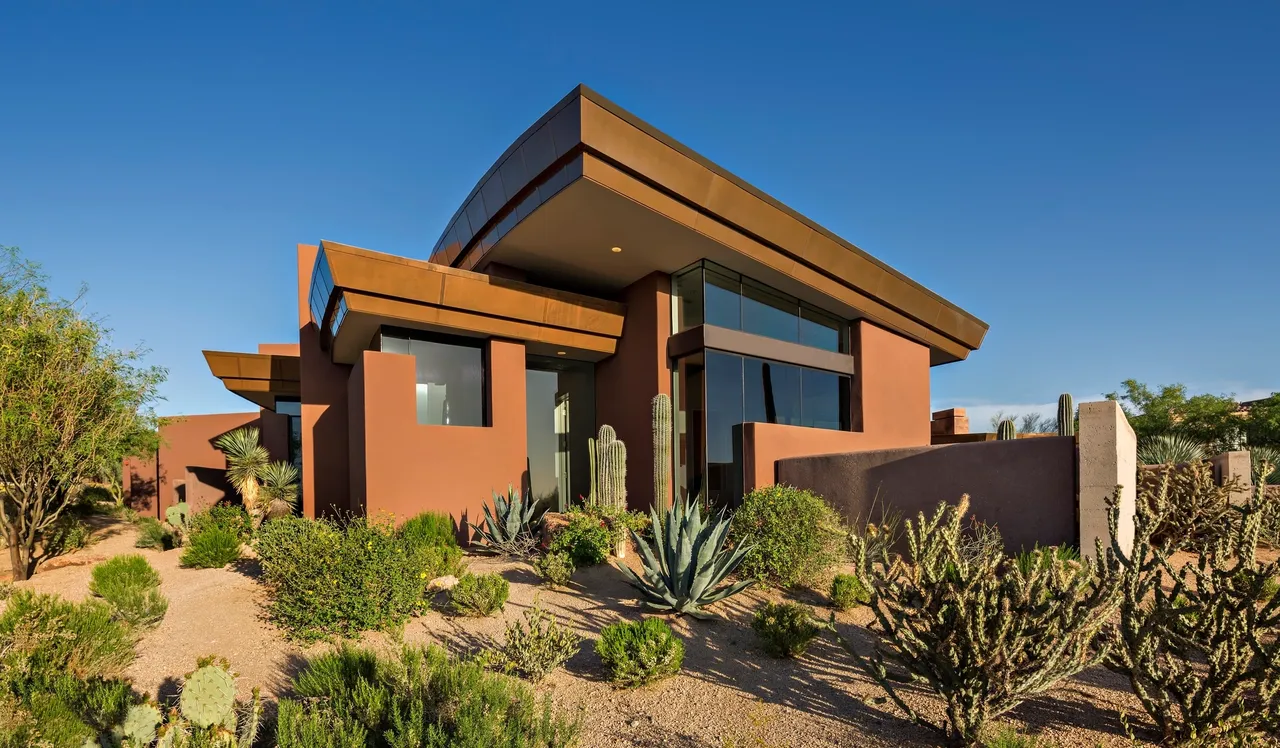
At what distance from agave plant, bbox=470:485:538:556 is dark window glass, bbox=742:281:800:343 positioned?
575 centimetres

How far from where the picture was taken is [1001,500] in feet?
27.8

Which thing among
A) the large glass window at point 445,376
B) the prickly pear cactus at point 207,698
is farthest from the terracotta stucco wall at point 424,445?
the prickly pear cactus at point 207,698

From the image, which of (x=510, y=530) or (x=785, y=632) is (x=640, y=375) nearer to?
→ (x=510, y=530)

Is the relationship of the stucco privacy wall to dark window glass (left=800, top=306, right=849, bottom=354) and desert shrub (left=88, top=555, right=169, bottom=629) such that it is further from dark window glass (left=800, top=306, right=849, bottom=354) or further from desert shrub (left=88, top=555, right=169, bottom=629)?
desert shrub (left=88, top=555, right=169, bottom=629)

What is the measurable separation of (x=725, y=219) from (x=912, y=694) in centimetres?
779

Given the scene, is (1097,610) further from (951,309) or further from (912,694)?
(951,309)

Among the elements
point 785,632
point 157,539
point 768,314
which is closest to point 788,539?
point 785,632

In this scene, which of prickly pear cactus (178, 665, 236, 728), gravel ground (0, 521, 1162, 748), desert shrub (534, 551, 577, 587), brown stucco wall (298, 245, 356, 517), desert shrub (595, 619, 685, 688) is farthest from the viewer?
brown stucco wall (298, 245, 356, 517)

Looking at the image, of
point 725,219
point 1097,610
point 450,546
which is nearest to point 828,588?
point 1097,610

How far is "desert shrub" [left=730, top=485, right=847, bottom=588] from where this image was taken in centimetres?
754

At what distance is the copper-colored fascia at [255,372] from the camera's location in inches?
671

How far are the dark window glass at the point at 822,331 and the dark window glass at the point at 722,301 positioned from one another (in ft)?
7.13

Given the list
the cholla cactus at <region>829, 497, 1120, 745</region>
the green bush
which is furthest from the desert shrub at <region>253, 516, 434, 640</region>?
the cholla cactus at <region>829, 497, 1120, 745</region>

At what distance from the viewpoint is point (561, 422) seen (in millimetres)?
14281
